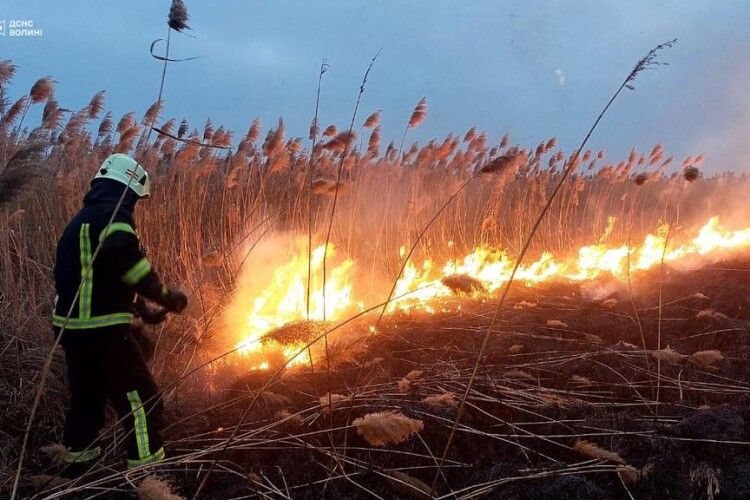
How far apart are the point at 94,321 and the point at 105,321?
0.05 m

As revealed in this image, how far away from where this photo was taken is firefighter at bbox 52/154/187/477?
10.8 feet

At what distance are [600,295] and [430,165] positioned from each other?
4.73 m

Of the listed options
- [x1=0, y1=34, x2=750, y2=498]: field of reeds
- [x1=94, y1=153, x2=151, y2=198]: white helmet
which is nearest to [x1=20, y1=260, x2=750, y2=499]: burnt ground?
[x1=0, y1=34, x2=750, y2=498]: field of reeds

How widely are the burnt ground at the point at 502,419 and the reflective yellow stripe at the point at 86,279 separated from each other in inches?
33.8

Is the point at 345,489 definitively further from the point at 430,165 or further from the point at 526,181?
the point at 526,181

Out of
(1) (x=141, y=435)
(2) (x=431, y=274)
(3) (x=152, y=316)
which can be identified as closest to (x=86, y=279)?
(3) (x=152, y=316)

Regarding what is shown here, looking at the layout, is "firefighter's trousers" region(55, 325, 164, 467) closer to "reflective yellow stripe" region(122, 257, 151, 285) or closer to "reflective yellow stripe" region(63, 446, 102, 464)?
"reflective yellow stripe" region(63, 446, 102, 464)

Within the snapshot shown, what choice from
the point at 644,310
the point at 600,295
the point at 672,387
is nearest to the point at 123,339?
the point at 672,387

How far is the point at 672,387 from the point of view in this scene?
4.18 meters

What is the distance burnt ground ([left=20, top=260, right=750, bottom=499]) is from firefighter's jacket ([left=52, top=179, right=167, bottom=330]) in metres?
0.78

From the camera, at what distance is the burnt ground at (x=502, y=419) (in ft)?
9.78

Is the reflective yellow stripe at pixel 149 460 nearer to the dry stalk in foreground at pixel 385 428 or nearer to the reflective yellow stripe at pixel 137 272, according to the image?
the reflective yellow stripe at pixel 137 272

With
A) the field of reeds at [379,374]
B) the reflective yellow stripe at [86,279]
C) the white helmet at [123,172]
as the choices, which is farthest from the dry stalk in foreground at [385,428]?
the white helmet at [123,172]

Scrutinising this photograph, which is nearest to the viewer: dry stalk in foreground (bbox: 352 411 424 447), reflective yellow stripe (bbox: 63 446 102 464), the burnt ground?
dry stalk in foreground (bbox: 352 411 424 447)
